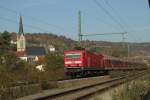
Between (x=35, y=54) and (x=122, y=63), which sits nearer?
(x=122, y=63)

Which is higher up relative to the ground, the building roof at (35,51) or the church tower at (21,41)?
the church tower at (21,41)

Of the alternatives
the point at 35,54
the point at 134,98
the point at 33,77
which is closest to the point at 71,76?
the point at 33,77

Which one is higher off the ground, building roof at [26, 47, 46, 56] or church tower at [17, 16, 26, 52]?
church tower at [17, 16, 26, 52]

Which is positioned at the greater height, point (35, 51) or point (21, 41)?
point (21, 41)

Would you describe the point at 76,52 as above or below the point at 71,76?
above

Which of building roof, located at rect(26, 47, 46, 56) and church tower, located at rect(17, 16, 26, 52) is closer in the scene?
church tower, located at rect(17, 16, 26, 52)

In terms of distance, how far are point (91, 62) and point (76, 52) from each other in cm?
431

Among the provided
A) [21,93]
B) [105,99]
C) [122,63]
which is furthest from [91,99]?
[122,63]

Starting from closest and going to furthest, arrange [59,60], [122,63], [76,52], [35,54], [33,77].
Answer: [33,77], [76,52], [59,60], [122,63], [35,54]

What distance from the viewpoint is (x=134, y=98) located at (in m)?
15.1

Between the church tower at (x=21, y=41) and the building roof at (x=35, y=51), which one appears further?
the building roof at (x=35, y=51)

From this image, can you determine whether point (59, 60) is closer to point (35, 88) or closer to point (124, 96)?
point (35, 88)

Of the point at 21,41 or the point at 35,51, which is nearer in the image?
the point at 21,41

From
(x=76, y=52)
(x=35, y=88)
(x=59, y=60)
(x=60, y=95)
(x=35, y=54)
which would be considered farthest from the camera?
(x=35, y=54)
